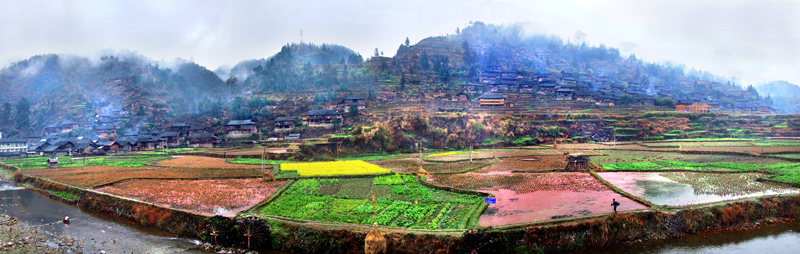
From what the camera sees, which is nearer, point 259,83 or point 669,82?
point 259,83

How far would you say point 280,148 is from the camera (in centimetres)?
3878

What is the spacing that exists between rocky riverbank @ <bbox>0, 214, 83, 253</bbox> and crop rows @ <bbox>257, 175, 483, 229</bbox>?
6459 mm

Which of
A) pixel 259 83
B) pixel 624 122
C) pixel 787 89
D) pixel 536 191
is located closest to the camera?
pixel 536 191

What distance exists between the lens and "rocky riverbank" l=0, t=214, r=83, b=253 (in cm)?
1491

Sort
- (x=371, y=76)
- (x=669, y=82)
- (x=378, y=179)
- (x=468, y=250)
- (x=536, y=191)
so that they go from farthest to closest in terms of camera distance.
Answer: (x=669, y=82)
(x=371, y=76)
(x=378, y=179)
(x=536, y=191)
(x=468, y=250)

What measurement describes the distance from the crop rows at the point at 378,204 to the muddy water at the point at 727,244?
182 inches

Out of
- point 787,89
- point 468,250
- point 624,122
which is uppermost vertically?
point 787,89

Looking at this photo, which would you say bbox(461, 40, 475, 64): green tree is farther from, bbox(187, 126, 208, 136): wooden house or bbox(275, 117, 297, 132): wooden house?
bbox(187, 126, 208, 136): wooden house

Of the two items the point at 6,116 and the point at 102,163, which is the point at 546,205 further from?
the point at 6,116

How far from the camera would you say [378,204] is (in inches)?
663

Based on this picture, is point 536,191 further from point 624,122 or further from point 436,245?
point 624,122

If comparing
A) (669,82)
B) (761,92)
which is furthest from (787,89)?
(669,82)

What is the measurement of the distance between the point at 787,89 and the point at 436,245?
10806 cm

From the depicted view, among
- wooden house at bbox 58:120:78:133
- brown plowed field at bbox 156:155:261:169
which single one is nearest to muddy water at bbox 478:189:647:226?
brown plowed field at bbox 156:155:261:169
